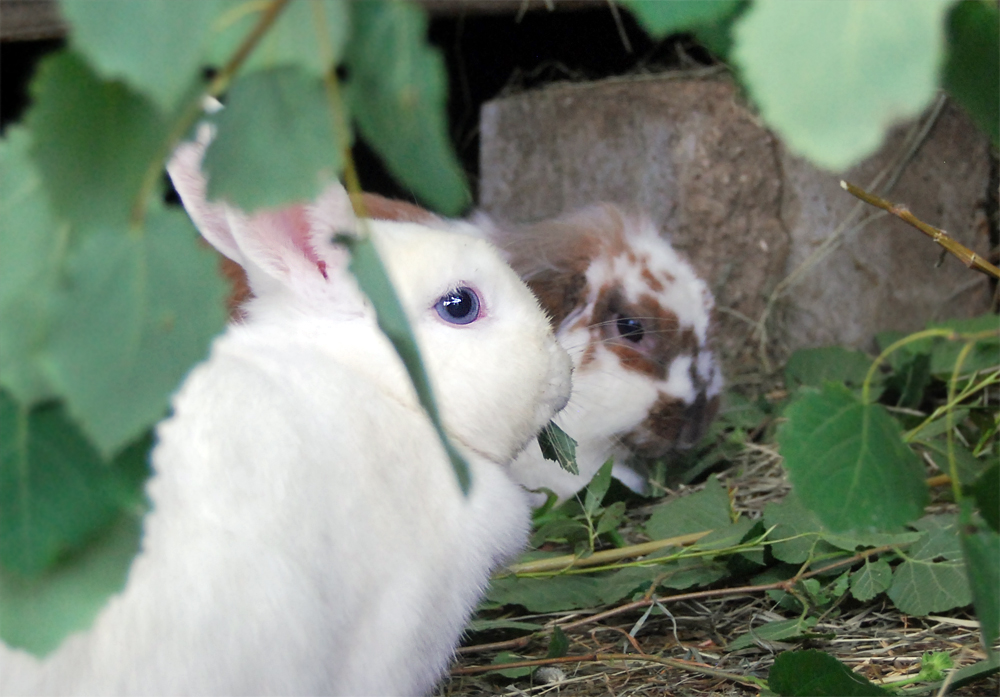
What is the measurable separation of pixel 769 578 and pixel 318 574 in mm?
1078

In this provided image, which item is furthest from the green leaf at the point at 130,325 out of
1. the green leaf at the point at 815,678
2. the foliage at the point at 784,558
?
the green leaf at the point at 815,678

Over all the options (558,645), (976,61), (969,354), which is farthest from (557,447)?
(969,354)

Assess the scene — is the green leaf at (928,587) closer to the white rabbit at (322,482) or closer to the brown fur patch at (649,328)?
the white rabbit at (322,482)

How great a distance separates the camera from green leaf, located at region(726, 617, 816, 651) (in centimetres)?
161

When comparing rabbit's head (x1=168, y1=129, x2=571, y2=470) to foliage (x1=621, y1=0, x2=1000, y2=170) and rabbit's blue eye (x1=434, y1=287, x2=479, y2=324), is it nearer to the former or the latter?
rabbit's blue eye (x1=434, y1=287, x2=479, y2=324)

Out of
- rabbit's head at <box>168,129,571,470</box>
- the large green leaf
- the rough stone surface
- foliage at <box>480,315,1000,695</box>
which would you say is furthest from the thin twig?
the rough stone surface

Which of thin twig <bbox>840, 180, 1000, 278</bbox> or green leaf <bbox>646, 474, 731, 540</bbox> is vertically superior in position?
thin twig <bbox>840, 180, 1000, 278</bbox>

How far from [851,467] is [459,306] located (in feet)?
2.46

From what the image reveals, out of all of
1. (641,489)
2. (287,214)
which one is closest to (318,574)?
(287,214)

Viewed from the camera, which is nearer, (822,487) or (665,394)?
(822,487)

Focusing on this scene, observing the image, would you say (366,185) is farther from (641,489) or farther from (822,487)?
(822,487)

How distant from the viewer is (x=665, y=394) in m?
2.51

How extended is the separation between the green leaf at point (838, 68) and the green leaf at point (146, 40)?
257mm

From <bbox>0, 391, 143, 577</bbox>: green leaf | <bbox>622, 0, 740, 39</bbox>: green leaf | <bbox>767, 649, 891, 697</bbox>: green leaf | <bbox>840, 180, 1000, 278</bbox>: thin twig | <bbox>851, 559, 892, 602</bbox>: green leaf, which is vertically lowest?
<bbox>851, 559, 892, 602</bbox>: green leaf
